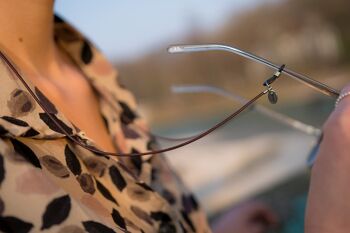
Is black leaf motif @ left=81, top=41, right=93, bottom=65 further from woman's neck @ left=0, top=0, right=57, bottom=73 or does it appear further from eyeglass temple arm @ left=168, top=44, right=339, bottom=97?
eyeglass temple arm @ left=168, top=44, right=339, bottom=97

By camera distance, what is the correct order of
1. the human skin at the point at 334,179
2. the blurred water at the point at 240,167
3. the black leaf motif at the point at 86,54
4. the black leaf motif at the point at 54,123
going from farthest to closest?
the blurred water at the point at 240,167
the black leaf motif at the point at 86,54
the black leaf motif at the point at 54,123
the human skin at the point at 334,179

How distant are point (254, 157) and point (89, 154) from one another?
1.84 metres

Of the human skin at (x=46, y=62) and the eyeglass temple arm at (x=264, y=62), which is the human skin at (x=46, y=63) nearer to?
the human skin at (x=46, y=62)

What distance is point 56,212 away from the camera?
0.54 meters

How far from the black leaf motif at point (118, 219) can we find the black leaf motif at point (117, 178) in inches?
3.0

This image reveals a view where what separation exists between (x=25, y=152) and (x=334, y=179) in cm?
31

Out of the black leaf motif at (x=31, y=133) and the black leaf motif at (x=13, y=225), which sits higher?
the black leaf motif at (x=31, y=133)

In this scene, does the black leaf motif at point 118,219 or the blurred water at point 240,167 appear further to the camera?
the blurred water at point 240,167

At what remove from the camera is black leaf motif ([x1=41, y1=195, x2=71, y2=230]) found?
1.74ft

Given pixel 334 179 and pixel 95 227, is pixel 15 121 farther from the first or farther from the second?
pixel 334 179

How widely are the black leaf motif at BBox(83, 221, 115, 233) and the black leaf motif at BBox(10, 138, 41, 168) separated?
0.08 meters

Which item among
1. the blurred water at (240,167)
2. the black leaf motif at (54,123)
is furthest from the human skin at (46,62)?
the blurred water at (240,167)

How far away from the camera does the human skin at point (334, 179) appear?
50 centimetres

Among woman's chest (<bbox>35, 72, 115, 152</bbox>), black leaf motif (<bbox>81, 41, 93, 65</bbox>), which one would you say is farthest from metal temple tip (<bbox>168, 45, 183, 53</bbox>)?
black leaf motif (<bbox>81, 41, 93, 65</bbox>)
